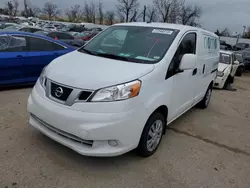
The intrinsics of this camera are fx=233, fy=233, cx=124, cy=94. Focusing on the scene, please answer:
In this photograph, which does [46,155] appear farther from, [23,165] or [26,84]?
[26,84]

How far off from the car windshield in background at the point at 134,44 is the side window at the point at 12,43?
98.4 inches

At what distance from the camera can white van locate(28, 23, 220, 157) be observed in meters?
2.52

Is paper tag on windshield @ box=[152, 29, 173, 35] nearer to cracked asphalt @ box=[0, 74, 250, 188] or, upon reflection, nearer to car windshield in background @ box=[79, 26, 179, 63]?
car windshield in background @ box=[79, 26, 179, 63]

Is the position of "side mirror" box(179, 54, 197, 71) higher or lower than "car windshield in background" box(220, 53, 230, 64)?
higher

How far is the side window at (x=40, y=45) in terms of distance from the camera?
5.73m

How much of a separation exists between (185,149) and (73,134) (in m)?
1.85

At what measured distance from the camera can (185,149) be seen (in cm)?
358

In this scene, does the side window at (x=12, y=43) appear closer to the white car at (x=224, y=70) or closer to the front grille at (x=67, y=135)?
the front grille at (x=67, y=135)

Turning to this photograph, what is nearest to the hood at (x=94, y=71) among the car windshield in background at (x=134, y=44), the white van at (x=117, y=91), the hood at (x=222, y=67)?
the white van at (x=117, y=91)

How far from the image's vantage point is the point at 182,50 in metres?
3.55

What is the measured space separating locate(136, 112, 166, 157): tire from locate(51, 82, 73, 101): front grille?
103 centimetres

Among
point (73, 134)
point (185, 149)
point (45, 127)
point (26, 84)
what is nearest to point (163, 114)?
point (185, 149)

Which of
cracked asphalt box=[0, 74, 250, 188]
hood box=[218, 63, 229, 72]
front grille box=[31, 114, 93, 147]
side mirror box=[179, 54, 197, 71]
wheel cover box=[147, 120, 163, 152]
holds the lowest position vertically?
cracked asphalt box=[0, 74, 250, 188]

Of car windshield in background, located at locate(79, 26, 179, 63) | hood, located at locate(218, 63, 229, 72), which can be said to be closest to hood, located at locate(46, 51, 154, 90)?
car windshield in background, located at locate(79, 26, 179, 63)
